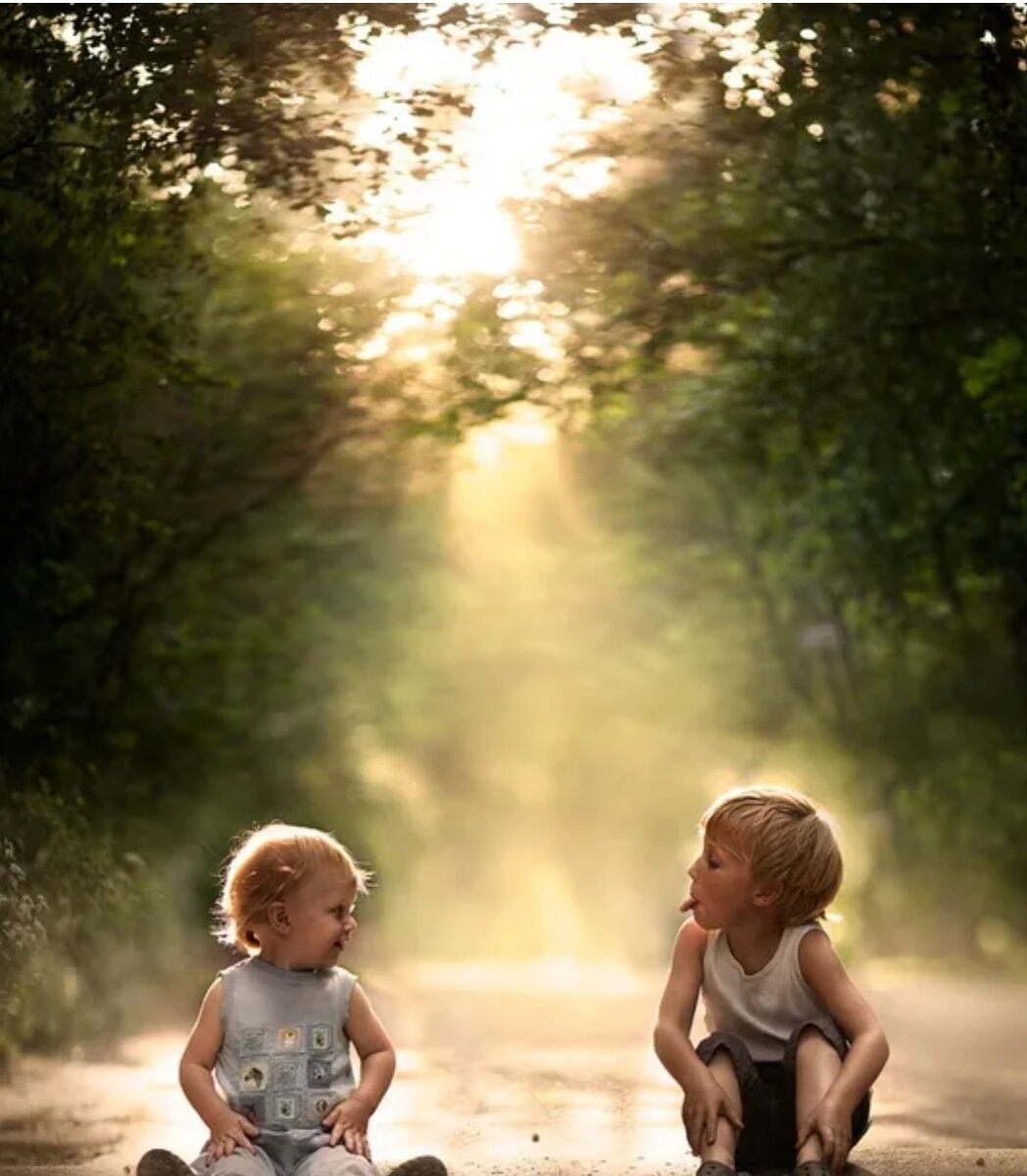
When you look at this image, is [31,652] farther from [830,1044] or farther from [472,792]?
[472,792]

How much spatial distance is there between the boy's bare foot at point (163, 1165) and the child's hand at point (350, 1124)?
0.35 m

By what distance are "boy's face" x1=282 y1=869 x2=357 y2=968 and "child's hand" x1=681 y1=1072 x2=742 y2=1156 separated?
2.48 feet

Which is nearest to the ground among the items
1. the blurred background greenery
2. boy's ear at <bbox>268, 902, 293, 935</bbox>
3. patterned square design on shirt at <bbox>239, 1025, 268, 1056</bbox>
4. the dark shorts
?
the blurred background greenery

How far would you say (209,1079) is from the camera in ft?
14.0

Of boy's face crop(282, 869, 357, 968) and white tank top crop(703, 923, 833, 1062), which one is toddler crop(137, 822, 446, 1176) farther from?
white tank top crop(703, 923, 833, 1062)

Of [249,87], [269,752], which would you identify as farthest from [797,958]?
[269,752]

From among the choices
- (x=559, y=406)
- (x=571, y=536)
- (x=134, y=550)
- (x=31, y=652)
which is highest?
(x=571, y=536)

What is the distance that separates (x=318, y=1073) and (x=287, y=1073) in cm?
6

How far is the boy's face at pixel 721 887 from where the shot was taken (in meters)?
4.42

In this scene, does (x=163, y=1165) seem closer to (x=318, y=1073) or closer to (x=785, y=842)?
(x=318, y=1073)

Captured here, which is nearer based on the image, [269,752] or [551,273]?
[551,273]

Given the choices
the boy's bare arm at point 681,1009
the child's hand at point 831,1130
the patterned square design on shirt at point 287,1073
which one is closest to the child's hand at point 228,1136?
the patterned square design on shirt at point 287,1073

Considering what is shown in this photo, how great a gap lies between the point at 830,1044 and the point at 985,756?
1171cm

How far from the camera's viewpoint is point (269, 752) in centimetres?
1753
